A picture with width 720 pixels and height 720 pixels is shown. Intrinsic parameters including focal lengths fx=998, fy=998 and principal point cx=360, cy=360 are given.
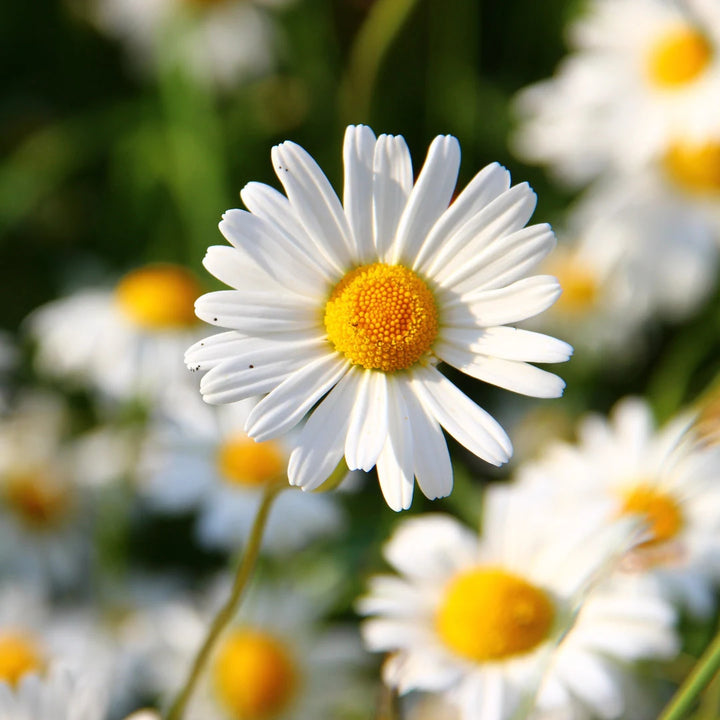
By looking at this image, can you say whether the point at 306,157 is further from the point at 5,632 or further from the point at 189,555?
the point at 189,555

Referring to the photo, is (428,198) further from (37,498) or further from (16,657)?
(37,498)

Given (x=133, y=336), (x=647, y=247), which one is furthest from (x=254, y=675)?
(x=647, y=247)

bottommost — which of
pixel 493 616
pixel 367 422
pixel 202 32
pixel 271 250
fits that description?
pixel 493 616

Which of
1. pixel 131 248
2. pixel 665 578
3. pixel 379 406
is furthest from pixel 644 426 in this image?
pixel 131 248

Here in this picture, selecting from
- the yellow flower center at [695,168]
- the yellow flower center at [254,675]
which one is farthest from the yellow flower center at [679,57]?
the yellow flower center at [254,675]

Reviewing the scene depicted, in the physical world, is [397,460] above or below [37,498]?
above

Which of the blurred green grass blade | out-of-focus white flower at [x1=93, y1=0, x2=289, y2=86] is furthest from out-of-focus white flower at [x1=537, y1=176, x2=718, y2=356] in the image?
out-of-focus white flower at [x1=93, y1=0, x2=289, y2=86]

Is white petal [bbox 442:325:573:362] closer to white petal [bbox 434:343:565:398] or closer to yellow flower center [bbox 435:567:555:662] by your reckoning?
white petal [bbox 434:343:565:398]
